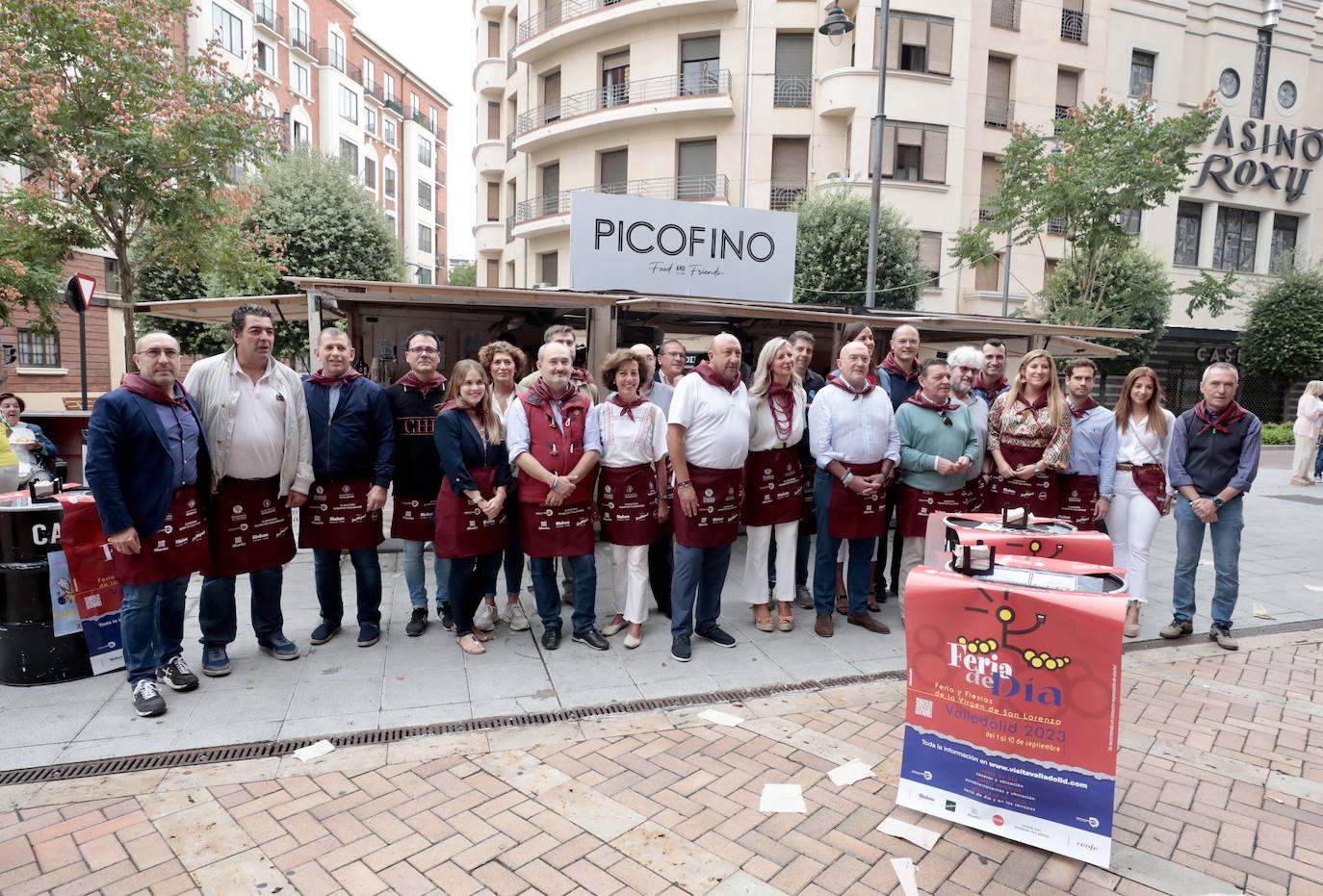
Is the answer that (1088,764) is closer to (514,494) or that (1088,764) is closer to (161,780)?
(514,494)

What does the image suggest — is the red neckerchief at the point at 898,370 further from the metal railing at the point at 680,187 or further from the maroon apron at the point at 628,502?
the metal railing at the point at 680,187

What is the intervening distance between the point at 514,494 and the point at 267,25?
3715 cm

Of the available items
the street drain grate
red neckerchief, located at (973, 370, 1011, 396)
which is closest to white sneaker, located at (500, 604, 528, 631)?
the street drain grate

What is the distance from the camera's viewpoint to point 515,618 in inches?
204

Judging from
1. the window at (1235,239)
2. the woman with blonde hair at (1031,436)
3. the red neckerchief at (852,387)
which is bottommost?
the woman with blonde hair at (1031,436)

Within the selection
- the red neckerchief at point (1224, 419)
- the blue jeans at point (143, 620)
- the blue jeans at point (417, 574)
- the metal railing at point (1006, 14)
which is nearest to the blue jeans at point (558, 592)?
the blue jeans at point (417, 574)

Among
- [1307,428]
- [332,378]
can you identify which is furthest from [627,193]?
[332,378]

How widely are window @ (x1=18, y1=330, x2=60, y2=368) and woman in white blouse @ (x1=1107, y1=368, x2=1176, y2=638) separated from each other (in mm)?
24211

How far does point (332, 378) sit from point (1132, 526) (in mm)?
5671

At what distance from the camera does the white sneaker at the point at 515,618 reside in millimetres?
5090

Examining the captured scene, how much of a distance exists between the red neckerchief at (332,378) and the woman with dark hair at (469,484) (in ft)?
2.04

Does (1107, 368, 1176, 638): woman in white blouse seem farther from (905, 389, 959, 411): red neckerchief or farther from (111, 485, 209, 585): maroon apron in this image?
(111, 485, 209, 585): maroon apron

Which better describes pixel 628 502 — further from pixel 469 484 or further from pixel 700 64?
pixel 700 64

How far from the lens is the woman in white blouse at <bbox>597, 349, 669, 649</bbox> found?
4668mm
